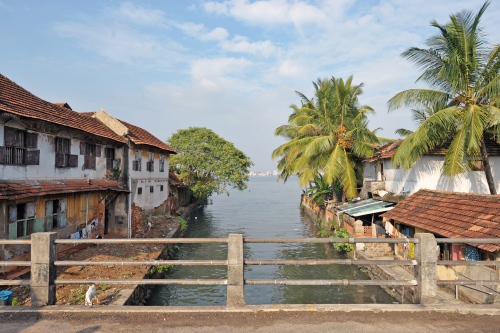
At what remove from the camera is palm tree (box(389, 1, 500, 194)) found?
13109mm

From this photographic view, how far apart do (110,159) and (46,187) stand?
6.51 meters

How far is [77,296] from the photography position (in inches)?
366

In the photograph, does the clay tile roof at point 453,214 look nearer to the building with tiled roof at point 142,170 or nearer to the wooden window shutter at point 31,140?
the wooden window shutter at point 31,140

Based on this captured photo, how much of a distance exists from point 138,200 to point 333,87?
16.3 meters

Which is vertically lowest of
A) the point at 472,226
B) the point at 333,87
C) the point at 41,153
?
the point at 472,226

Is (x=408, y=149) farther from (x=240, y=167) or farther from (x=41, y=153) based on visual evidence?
(x=240, y=167)

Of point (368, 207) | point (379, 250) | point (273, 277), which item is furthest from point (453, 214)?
point (273, 277)

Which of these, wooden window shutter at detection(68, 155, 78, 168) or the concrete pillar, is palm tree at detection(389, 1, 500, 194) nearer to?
the concrete pillar

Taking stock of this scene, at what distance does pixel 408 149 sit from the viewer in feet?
50.1

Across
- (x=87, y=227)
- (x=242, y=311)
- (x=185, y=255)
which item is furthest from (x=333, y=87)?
(x=242, y=311)

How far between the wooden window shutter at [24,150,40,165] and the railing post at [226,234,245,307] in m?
10.9

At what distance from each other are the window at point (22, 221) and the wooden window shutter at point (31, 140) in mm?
2206

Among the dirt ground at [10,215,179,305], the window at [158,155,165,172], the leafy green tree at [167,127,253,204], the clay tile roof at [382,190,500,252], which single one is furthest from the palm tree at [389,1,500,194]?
the leafy green tree at [167,127,253,204]

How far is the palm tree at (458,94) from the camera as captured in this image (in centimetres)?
1311
